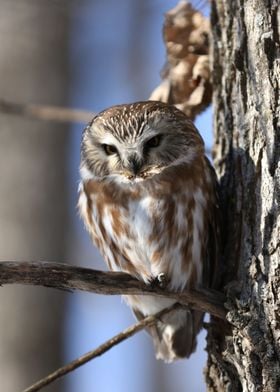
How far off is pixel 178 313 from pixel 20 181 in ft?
7.79

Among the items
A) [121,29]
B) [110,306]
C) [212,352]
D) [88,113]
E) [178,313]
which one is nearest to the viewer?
[212,352]

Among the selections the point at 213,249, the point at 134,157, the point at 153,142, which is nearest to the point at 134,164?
the point at 134,157

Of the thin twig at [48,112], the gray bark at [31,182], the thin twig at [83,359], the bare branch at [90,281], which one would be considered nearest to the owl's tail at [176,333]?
the thin twig at [83,359]

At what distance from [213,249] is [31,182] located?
2640 mm

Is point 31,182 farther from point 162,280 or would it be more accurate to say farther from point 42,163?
point 162,280

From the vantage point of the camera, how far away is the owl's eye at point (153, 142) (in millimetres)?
3603

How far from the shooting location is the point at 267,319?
2912mm

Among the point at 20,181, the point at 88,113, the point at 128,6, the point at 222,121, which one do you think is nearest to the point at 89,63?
the point at 128,6

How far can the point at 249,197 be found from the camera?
3.19 metres

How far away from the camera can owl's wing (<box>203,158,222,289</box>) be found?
3.44m

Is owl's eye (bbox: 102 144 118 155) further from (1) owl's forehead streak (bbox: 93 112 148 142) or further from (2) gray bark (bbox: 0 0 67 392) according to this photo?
(2) gray bark (bbox: 0 0 67 392)

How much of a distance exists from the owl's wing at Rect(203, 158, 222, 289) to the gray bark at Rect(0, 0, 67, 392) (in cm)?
222

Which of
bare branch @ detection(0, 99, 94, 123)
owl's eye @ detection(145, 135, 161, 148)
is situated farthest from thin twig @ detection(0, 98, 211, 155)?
owl's eye @ detection(145, 135, 161, 148)

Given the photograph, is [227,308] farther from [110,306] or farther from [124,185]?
[110,306]
